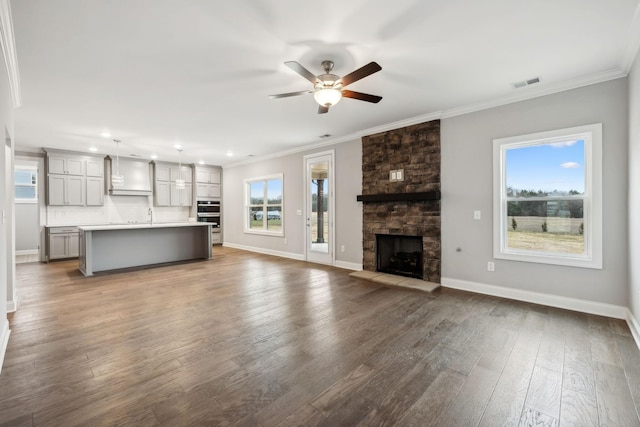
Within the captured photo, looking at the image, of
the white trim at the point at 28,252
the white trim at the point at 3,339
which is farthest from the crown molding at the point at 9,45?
the white trim at the point at 28,252

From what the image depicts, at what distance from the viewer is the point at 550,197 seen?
3555 mm

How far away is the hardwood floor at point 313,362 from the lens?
167 centimetres

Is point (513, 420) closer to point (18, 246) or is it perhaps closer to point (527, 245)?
point (527, 245)

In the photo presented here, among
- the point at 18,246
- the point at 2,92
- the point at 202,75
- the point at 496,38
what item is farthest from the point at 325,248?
the point at 18,246

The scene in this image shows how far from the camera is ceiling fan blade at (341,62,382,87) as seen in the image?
7.89 feet

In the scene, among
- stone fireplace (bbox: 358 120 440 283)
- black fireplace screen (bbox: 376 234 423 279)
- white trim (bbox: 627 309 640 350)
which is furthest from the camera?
black fireplace screen (bbox: 376 234 423 279)

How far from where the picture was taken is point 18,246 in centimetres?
742

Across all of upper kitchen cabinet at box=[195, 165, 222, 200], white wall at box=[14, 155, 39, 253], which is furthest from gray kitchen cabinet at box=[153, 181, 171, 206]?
white wall at box=[14, 155, 39, 253]

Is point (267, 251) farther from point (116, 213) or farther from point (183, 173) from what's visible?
point (116, 213)

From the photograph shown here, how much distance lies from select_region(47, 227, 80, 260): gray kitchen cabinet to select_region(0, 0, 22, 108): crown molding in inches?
175

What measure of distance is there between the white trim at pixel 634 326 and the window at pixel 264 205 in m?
6.00

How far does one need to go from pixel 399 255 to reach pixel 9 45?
213 inches

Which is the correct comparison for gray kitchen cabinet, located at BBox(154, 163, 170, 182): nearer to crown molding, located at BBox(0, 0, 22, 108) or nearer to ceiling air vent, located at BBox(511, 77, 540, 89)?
crown molding, located at BBox(0, 0, 22, 108)

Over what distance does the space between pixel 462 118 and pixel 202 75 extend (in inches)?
141
